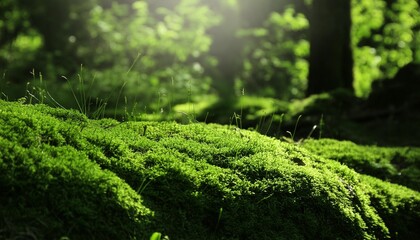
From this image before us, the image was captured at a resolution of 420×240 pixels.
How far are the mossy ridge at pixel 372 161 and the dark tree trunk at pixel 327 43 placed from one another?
3.84 metres

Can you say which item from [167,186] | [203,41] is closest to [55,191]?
[167,186]

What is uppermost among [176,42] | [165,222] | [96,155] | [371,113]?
[96,155]

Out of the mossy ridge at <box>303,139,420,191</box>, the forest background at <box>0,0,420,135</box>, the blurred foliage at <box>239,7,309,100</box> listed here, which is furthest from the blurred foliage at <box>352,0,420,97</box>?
the mossy ridge at <box>303,139,420,191</box>

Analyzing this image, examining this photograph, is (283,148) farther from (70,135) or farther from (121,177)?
(70,135)

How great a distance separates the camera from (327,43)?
1027 cm

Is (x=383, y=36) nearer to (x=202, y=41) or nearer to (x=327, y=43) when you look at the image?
(x=202, y=41)

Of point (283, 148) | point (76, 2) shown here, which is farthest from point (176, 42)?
point (283, 148)

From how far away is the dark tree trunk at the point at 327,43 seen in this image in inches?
400

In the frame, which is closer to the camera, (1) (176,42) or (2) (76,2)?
(2) (76,2)

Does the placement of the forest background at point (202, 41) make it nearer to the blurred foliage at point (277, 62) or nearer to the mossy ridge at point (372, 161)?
the blurred foliage at point (277, 62)

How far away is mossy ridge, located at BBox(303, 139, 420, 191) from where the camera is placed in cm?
570

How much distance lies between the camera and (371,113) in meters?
9.26

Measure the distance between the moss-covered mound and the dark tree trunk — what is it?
5805 millimetres

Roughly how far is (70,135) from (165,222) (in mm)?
977
